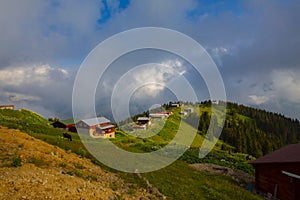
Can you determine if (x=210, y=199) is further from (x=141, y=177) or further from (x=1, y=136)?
(x=1, y=136)

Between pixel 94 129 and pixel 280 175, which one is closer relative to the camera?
pixel 280 175

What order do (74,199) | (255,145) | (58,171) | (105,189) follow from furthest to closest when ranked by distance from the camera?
1. (255,145)
2. (58,171)
3. (105,189)
4. (74,199)

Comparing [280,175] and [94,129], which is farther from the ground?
[94,129]

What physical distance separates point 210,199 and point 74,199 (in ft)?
32.3

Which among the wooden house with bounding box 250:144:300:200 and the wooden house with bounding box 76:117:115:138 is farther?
the wooden house with bounding box 76:117:115:138

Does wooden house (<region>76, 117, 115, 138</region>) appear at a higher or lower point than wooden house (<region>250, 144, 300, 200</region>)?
higher

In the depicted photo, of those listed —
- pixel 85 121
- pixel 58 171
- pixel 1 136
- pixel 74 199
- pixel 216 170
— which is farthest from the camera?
pixel 85 121

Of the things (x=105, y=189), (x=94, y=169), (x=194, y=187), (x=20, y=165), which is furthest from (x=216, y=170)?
(x=20, y=165)

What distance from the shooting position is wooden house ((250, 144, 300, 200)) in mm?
21422

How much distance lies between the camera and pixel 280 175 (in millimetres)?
23000

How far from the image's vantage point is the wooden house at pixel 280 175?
2142cm

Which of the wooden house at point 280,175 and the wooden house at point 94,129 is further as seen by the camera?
the wooden house at point 94,129

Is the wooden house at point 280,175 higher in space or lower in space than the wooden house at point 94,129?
lower

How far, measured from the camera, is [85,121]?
7562 centimetres
